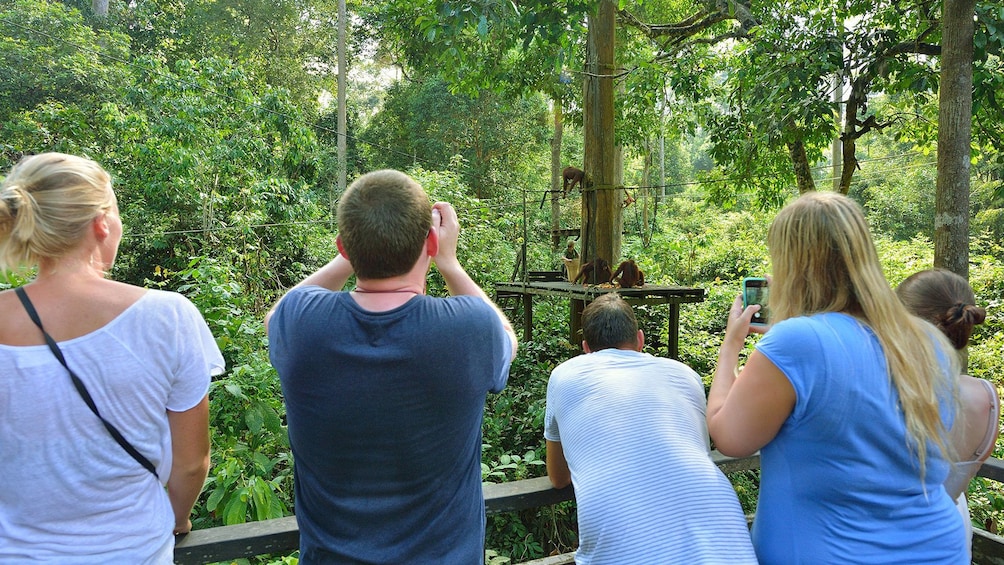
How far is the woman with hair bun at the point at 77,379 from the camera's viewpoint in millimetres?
1047

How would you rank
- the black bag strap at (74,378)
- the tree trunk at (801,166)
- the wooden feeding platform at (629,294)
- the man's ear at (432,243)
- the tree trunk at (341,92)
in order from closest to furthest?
the black bag strap at (74,378), the man's ear at (432,243), the wooden feeding platform at (629,294), the tree trunk at (801,166), the tree trunk at (341,92)

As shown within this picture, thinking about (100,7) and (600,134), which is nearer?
(600,134)

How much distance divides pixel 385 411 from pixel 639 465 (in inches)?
24.0

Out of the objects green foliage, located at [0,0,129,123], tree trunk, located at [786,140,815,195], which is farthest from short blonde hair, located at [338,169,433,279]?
green foliage, located at [0,0,129,123]

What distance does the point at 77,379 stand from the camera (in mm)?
1052

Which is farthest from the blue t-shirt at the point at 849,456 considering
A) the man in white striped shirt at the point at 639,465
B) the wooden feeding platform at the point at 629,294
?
the wooden feeding platform at the point at 629,294

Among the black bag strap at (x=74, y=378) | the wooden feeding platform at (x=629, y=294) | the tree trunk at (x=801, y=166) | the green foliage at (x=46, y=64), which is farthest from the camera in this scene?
the green foliage at (x=46, y=64)

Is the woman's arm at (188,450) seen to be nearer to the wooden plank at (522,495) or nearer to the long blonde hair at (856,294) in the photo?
the wooden plank at (522,495)

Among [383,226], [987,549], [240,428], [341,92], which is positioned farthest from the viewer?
[341,92]

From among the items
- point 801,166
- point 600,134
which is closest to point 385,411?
point 600,134

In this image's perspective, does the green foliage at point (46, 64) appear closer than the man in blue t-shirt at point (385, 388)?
No

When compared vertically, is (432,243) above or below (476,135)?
below

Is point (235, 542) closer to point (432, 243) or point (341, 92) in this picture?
point (432, 243)

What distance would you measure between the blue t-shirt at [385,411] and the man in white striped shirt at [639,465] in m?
0.36
